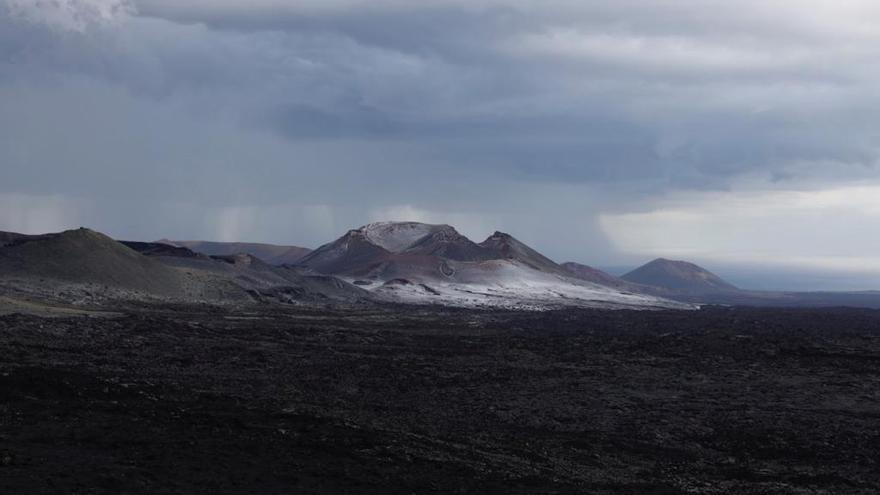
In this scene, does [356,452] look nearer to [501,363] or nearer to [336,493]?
[336,493]

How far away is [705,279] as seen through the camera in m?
197

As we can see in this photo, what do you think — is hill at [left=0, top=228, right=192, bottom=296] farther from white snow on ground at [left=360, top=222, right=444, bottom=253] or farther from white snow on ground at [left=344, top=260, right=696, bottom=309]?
white snow on ground at [left=360, top=222, right=444, bottom=253]

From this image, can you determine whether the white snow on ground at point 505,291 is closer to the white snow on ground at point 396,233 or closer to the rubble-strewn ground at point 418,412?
the white snow on ground at point 396,233

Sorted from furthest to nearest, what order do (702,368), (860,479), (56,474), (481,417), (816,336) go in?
(816,336)
(702,368)
(481,417)
(860,479)
(56,474)

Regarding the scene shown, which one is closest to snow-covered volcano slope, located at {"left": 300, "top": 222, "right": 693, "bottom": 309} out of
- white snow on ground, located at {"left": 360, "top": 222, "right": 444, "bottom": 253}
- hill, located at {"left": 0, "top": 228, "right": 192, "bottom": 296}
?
white snow on ground, located at {"left": 360, "top": 222, "right": 444, "bottom": 253}

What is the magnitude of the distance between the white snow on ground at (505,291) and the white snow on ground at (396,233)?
2496 centimetres

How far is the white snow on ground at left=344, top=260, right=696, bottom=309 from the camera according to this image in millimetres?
79062

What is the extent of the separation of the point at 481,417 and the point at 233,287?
43200 millimetres

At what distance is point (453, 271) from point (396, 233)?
35651 millimetres

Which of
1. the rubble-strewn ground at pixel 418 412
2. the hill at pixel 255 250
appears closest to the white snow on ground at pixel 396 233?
the hill at pixel 255 250

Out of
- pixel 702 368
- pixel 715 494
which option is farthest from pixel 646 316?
pixel 715 494

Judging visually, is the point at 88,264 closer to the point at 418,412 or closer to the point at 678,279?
the point at 418,412

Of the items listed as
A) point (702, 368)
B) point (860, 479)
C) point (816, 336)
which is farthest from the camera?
point (816, 336)

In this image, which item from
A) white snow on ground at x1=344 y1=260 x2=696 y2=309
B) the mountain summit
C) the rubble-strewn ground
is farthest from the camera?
the mountain summit
